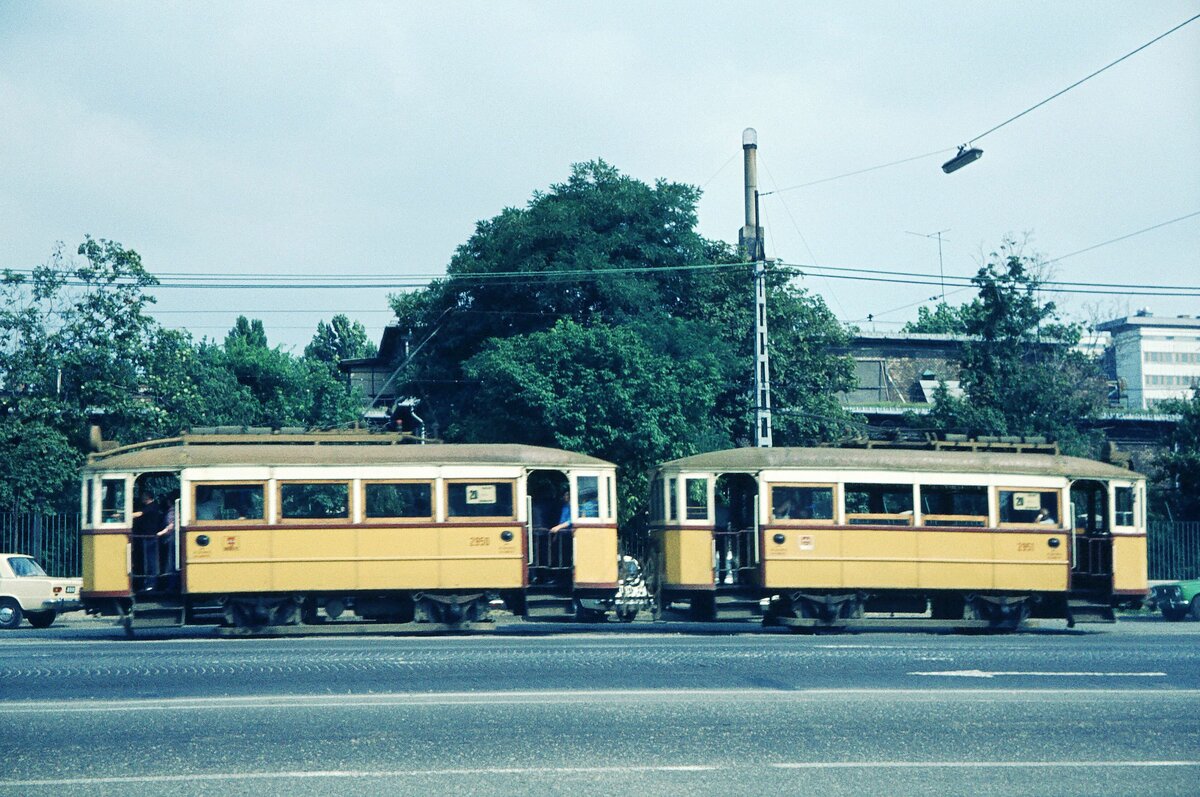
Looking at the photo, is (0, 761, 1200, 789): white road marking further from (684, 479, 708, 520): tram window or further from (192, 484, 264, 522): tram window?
(684, 479, 708, 520): tram window

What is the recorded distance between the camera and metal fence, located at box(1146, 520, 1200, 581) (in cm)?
3297

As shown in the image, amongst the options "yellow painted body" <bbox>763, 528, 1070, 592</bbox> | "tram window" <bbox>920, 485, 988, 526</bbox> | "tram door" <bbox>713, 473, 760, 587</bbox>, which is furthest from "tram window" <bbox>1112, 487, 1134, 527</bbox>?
"tram door" <bbox>713, 473, 760, 587</bbox>

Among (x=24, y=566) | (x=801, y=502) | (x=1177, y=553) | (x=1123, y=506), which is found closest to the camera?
(x=801, y=502)

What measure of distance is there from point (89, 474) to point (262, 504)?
8.99ft

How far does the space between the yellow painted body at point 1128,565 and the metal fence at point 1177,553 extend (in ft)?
39.8

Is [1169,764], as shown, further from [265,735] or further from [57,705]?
[57,705]

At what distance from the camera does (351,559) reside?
64.8 feet

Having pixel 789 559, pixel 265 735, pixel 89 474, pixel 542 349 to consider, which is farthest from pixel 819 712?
pixel 542 349

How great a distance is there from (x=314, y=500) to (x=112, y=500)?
305 cm

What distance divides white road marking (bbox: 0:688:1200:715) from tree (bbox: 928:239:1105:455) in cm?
2116

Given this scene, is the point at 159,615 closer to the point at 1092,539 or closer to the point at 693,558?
the point at 693,558

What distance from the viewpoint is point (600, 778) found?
8500 millimetres

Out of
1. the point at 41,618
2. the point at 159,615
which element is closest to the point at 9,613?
the point at 41,618

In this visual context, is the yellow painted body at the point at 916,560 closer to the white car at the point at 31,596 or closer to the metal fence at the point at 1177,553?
the metal fence at the point at 1177,553
